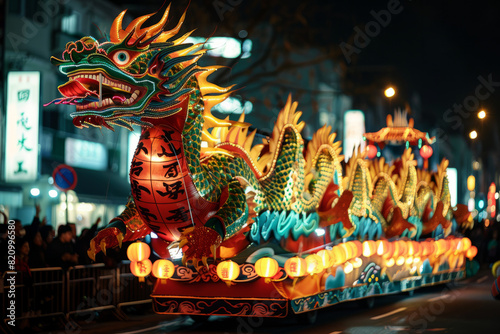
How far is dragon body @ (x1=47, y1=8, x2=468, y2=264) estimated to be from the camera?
33.1 ft

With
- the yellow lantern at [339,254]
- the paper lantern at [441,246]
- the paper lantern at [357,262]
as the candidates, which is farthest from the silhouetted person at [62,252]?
the paper lantern at [441,246]

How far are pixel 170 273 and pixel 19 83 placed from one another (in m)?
9.83

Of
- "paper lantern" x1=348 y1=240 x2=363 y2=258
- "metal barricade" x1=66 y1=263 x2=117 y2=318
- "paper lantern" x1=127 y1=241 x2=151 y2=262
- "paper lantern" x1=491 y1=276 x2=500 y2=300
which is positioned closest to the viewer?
"paper lantern" x1=127 y1=241 x2=151 y2=262

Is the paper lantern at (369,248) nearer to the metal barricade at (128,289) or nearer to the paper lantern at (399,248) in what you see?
the paper lantern at (399,248)

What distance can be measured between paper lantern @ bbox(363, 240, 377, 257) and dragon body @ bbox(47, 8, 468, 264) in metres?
2.39

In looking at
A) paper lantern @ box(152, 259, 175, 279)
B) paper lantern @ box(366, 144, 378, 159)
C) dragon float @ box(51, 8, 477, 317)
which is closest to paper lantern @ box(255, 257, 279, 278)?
dragon float @ box(51, 8, 477, 317)

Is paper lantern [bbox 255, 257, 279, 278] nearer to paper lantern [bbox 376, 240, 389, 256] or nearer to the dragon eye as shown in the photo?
the dragon eye

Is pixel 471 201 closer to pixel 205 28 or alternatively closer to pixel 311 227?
pixel 205 28

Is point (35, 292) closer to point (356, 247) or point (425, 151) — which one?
point (356, 247)

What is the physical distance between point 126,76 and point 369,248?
284 inches

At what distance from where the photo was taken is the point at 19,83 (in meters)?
20.0

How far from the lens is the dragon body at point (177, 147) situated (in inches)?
397

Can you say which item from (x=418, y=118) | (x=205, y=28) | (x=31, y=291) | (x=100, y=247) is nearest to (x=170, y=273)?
(x=100, y=247)

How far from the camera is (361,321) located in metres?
13.9
